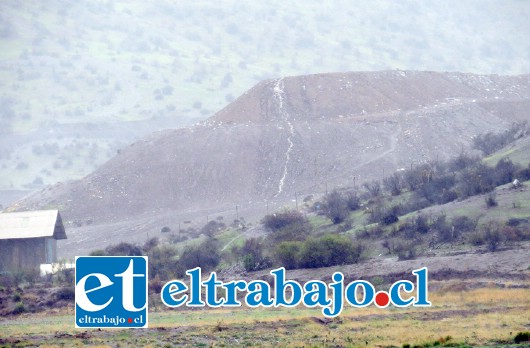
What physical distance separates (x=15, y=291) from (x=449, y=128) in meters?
52.6

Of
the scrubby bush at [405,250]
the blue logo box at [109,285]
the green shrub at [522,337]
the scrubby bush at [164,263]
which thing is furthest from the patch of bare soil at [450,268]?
the blue logo box at [109,285]

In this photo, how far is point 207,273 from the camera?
54.6 meters

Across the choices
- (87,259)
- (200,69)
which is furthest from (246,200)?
(200,69)

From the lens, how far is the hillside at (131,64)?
149625mm

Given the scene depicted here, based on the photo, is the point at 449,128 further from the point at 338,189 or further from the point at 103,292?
the point at 103,292

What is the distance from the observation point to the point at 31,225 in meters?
63.1

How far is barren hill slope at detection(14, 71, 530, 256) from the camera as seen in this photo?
85562 millimetres

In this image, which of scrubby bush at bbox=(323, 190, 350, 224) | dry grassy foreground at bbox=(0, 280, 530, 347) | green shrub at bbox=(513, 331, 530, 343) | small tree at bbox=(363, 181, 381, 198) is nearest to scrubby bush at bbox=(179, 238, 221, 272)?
scrubby bush at bbox=(323, 190, 350, 224)

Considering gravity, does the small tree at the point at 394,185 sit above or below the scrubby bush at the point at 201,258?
above

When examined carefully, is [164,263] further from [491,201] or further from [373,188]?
[373,188]

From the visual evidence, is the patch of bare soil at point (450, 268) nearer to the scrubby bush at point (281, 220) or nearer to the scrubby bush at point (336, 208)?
the scrubby bush at point (336, 208)

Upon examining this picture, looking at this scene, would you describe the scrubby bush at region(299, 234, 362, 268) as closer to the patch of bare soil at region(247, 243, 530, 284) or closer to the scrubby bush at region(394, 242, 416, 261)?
the patch of bare soil at region(247, 243, 530, 284)

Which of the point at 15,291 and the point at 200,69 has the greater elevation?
the point at 200,69

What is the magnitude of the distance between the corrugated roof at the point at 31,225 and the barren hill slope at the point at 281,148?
470 inches
